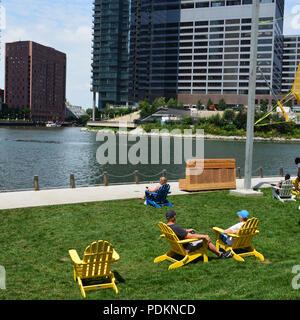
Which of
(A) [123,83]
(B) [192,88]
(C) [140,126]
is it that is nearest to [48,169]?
(C) [140,126]

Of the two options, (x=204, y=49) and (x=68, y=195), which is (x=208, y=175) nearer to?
(x=68, y=195)

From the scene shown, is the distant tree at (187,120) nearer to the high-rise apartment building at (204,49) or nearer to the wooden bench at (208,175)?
the high-rise apartment building at (204,49)

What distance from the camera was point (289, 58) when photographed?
614 ft

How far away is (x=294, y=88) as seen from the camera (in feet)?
58.5

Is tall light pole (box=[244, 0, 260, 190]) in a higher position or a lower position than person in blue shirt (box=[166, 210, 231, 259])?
higher

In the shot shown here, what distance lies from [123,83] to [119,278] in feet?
641

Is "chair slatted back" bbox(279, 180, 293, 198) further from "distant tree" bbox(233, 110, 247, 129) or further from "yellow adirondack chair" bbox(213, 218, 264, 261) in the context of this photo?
"distant tree" bbox(233, 110, 247, 129)

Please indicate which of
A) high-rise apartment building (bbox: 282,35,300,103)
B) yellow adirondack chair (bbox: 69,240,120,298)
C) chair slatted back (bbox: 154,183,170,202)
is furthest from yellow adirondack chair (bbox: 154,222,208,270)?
high-rise apartment building (bbox: 282,35,300,103)

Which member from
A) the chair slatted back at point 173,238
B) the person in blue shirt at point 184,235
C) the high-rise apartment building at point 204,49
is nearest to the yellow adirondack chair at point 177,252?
the chair slatted back at point 173,238

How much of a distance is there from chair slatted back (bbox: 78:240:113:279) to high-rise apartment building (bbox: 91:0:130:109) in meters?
192

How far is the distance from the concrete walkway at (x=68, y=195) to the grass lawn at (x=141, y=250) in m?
0.96

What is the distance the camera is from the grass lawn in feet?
22.7

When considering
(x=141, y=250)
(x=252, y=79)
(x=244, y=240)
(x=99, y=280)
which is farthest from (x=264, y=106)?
(x=99, y=280)
